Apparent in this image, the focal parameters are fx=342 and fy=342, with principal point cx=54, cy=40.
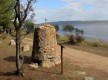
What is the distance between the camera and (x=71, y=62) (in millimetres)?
18172

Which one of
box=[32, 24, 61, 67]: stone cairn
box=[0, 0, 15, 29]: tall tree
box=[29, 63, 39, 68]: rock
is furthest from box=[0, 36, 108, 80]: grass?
box=[0, 0, 15, 29]: tall tree

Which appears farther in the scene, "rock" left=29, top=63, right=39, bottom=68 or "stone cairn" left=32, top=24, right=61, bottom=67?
"stone cairn" left=32, top=24, right=61, bottom=67

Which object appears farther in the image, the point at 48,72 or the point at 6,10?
the point at 6,10

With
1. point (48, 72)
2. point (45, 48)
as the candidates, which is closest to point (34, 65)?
point (45, 48)

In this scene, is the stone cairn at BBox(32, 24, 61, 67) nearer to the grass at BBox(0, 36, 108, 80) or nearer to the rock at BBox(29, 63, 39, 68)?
the rock at BBox(29, 63, 39, 68)

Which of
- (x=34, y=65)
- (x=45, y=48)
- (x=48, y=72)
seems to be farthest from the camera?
(x=45, y=48)

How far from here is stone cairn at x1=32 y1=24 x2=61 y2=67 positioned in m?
16.4

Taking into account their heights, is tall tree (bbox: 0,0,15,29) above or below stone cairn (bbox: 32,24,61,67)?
above

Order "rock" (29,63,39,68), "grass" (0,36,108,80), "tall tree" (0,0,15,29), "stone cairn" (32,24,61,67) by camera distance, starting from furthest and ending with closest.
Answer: "tall tree" (0,0,15,29) → "stone cairn" (32,24,61,67) → "rock" (29,63,39,68) → "grass" (0,36,108,80)

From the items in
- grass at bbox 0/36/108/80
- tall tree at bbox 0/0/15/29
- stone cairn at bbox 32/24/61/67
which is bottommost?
grass at bbox 0/36/108/80

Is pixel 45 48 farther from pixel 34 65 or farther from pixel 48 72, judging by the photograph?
pixel 48 72

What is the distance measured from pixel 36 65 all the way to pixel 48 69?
0.71 meters

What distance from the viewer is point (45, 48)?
1645 centimetres

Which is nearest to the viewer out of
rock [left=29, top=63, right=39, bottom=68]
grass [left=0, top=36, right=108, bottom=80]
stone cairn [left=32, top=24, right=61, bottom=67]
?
grass [left=0, top=36, right=108, bottom=80]
